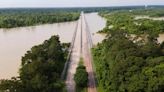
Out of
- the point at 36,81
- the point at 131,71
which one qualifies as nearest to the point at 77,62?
the point at 131,71

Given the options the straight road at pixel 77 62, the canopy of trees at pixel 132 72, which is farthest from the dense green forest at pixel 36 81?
the canopy of trees at pixel 132 72

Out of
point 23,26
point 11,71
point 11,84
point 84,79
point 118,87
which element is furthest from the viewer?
point 23,26

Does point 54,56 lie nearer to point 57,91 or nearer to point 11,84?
point 57,91

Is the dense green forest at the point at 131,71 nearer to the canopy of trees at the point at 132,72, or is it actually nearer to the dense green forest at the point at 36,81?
the canopy of trees at the point at 132,72

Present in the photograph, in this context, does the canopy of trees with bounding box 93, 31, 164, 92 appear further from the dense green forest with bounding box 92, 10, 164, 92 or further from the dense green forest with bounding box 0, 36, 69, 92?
the dense green forest with bounding box 0, 36, 69, 92

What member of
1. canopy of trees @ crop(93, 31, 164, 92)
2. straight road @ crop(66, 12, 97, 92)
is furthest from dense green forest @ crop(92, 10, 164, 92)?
Result: straight road @ crop(66, 12, 97, 92)

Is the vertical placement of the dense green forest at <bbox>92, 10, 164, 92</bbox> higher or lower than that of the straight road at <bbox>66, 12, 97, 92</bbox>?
higher

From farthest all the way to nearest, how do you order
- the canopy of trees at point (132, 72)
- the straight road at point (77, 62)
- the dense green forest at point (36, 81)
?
the straight road at point (77, 62)
the canopy of trees at point (132, 72)
the dense green forest at point (36, 81)

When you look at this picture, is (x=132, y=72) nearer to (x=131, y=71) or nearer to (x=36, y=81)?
(x=131, y=71)

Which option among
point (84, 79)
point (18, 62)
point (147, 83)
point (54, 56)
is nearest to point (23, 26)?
point (18, 62)

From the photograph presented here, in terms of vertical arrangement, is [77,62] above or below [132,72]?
below

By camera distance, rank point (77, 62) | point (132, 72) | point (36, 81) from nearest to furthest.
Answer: point (36, 81)
point (132, 72)
point (77, 62)
